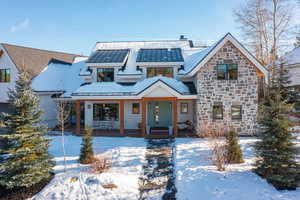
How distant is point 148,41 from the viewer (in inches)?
814

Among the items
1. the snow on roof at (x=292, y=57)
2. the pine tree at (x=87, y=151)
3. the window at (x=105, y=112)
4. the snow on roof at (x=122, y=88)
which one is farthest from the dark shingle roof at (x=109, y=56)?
the snow on roof at (x=292, y=57)

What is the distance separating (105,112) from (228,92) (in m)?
10.5

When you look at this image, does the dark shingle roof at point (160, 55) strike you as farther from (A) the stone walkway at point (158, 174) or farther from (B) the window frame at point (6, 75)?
(B) the window frame at point (6, 75)

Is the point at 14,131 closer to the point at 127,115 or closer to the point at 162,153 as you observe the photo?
the point at 162,153

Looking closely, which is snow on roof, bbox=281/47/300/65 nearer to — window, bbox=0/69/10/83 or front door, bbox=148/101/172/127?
front door, bbox=148/101/172/127

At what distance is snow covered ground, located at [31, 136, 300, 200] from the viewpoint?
629 cm

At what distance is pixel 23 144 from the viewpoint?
23.4ft

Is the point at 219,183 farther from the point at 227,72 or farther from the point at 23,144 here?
the point at 227,72

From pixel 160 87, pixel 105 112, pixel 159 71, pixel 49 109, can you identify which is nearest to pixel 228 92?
pixel 160 87

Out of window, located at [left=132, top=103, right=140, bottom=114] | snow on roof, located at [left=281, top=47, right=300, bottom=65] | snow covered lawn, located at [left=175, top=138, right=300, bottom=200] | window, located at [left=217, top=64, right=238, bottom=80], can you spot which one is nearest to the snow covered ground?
snow covered lawn, located at [left=175, top=138, right=300, bottom=200]

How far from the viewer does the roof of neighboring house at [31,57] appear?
1651 centimetres

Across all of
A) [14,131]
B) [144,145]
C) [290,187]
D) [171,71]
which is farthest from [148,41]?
[290,187]

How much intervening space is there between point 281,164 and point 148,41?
17.7m

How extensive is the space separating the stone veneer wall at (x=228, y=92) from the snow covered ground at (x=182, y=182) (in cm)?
393
